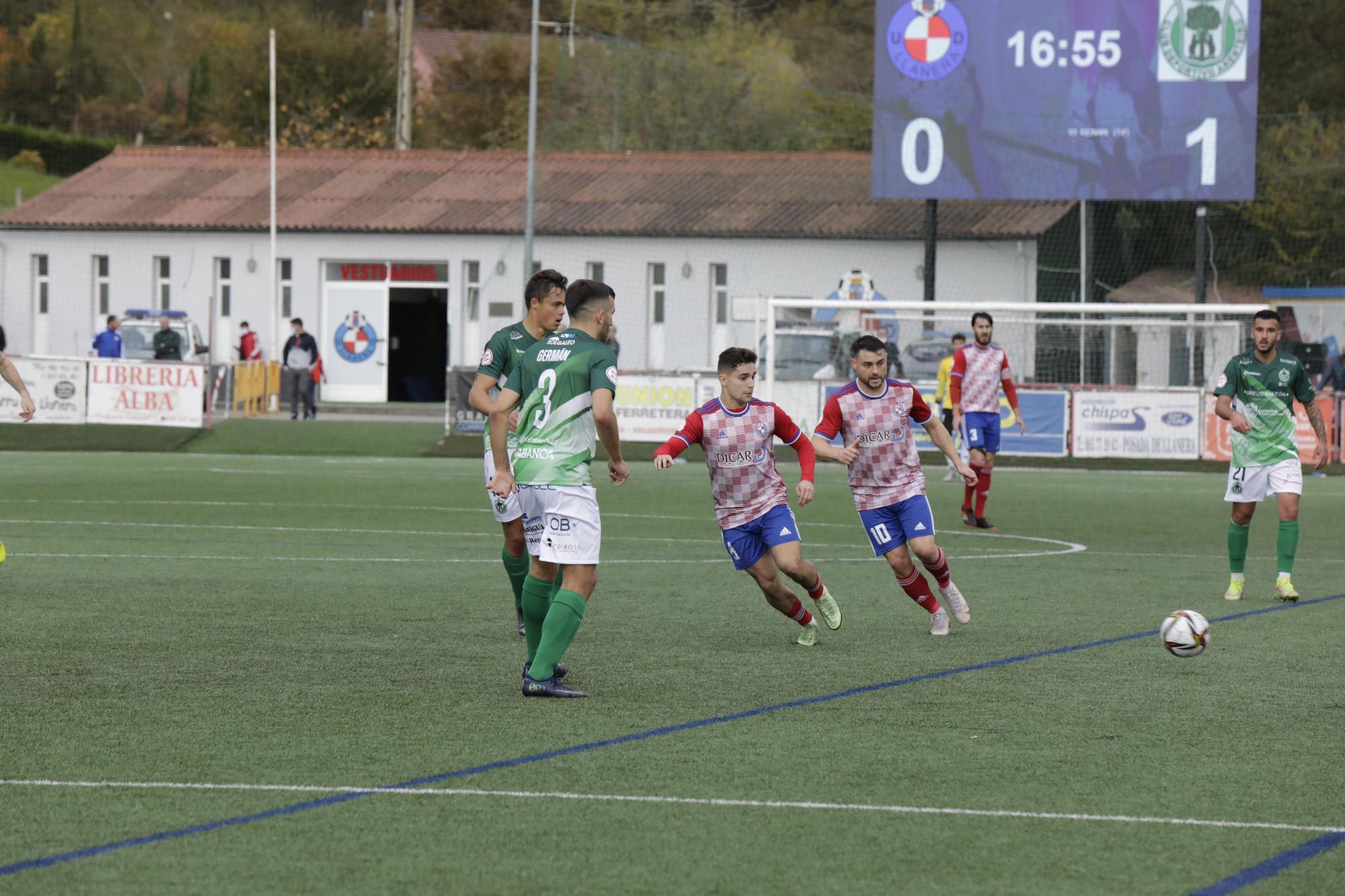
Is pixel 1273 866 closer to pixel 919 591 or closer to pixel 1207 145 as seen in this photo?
pixel 919 591

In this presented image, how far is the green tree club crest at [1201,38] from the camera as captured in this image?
32531mm

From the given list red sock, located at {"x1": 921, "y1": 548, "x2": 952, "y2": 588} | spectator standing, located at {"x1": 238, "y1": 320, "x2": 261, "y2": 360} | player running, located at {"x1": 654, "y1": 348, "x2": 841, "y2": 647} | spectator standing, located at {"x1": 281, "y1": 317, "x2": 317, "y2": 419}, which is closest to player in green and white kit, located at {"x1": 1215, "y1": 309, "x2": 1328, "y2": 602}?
red sock, located at {"x1": 921, "y1": 548, "x2": 952, "y2": 588}

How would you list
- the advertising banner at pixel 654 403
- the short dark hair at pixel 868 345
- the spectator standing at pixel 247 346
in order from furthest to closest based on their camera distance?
the spectator standing at pixel 247 346 < the advertising banner at pixel 654 403 < the short dark hair at pixel 868 345

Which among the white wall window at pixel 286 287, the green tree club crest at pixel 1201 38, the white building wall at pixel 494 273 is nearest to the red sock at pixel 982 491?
the green tree club crest at pixel 1201 38

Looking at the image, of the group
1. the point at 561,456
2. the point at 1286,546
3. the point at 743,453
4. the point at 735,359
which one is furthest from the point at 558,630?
the point at 1286,546

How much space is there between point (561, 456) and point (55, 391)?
75.5 feet

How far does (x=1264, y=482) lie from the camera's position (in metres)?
12.4

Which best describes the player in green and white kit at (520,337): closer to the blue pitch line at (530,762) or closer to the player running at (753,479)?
the player running at (753,479)

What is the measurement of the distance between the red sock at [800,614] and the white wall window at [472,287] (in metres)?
34.0

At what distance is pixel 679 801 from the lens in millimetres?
6191

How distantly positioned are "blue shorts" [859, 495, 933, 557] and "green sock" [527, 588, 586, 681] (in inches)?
117

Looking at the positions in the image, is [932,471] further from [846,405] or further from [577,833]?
[577,833]

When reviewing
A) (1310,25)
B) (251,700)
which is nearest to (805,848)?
(251,700)

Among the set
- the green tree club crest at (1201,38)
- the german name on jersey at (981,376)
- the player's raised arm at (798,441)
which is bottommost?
the player's raised arm at (798,441)
